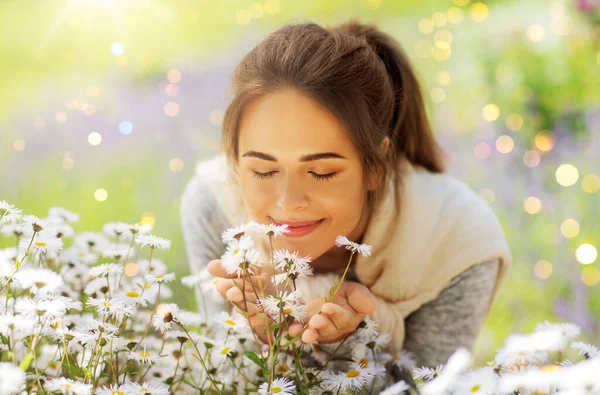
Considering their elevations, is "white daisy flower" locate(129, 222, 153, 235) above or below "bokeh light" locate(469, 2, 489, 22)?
below

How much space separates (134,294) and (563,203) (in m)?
1.47

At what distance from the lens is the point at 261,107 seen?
93 centimetres

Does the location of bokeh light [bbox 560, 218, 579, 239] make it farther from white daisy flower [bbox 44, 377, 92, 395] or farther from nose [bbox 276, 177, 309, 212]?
white daisy flower [bbox 44, 377, 92, 395]

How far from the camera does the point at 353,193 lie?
0.96 meters

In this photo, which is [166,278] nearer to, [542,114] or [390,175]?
[390,175]

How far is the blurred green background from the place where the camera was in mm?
1884

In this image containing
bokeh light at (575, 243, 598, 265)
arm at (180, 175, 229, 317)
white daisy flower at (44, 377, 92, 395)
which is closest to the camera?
white daisy flower at (44, 377, 92, 395)

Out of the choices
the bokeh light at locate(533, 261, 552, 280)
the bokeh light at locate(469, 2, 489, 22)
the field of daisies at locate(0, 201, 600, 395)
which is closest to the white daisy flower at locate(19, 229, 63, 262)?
the field of daisies at locate(0, 201, 600, 395)

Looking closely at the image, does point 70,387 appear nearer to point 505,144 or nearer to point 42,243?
point 42,243

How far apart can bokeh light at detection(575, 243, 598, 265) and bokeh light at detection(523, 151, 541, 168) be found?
35 cm

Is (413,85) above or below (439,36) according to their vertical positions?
below

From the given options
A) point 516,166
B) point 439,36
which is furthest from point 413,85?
point 439,36

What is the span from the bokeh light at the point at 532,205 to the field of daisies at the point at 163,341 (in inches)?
40.8

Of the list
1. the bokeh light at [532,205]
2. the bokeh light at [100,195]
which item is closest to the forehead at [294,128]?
the bokeh light at [100,195]
